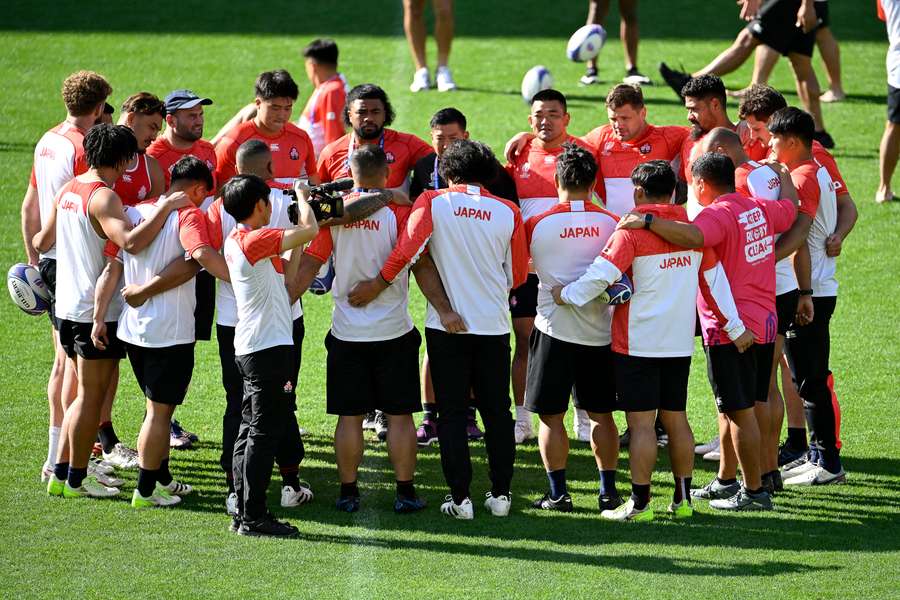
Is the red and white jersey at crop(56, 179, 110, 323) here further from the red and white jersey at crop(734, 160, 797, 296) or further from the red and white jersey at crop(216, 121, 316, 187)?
the red and white jersey at crop(734, 160, 797, 296)

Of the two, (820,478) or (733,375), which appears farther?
(820,478)

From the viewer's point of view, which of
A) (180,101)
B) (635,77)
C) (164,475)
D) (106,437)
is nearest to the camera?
(164,475)

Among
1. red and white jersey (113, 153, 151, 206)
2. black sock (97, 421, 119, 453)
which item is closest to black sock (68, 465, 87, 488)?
black sock (97, 421, 119, 453)

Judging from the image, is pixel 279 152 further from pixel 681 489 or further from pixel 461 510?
pixel 681 489

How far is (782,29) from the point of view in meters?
13.5

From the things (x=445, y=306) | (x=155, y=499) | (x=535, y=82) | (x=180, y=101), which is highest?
(x=535, y=82)

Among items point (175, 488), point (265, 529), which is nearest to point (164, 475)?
point (175, 488)

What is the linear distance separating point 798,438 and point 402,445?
2734mm

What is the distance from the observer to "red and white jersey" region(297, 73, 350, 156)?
11719 millimetres

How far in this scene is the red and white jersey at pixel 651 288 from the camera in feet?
22.3

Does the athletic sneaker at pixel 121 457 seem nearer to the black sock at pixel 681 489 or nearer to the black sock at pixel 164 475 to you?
the black sock at pixel 164 475

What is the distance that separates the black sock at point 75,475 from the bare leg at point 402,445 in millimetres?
1612

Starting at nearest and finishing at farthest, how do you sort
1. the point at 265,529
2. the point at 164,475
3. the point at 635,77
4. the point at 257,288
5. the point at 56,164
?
the point at 257,288 < the point at 265,529 < the point at 164,475 < the point at 56,164 < the point at 635,77

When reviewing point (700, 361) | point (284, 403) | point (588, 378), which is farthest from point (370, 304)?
point (700, 361)
